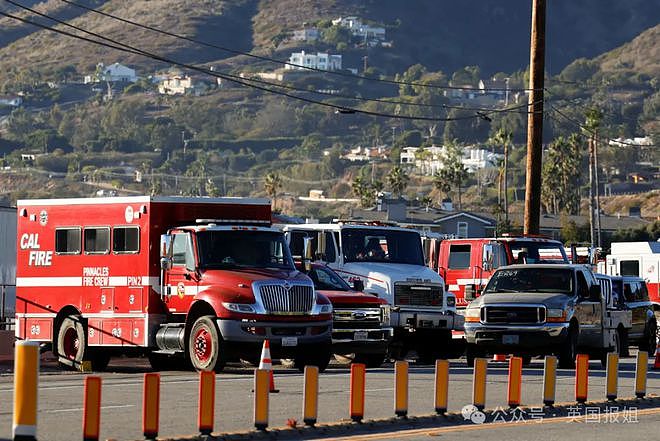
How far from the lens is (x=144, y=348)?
27641 mm

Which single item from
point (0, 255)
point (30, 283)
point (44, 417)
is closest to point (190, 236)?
point (30, 283)

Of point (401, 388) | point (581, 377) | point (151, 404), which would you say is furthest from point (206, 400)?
point (581, 377)

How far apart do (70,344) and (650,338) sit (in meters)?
16.1

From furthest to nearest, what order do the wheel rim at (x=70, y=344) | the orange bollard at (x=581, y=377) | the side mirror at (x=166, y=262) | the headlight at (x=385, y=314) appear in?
the wheel rim at (x=70, y=344) → the headlight at (x=385, y=314) → the side mirror at (x=166, y=262) → the orange bollard at (x=581, y=377)

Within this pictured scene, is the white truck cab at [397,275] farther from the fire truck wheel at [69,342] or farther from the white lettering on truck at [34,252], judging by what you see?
the white lettering on truck at [34,252]

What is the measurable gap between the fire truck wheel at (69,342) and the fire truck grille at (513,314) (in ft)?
25.4

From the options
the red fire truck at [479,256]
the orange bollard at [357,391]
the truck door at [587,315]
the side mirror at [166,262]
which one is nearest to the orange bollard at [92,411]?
the orange bollard at [357,391]

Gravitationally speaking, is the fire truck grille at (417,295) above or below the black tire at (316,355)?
above

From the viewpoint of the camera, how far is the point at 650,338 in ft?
127

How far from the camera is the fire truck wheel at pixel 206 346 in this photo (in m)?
25.8

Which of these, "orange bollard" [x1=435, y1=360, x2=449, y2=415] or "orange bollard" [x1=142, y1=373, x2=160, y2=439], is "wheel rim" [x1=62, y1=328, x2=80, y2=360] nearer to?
"orange bollard" [x1=435, y1=360, x2=449, y2=415]

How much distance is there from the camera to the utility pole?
3934cm

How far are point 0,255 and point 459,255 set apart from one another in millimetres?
21173

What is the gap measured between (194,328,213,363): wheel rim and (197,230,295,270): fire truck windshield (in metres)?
1.25
